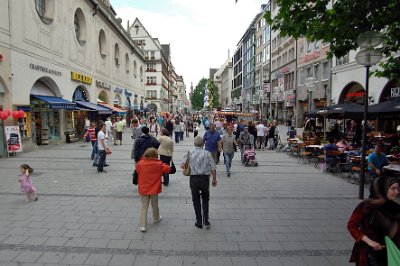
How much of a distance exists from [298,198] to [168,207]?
11.0 feet

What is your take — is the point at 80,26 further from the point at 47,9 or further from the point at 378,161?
the point at 378,161

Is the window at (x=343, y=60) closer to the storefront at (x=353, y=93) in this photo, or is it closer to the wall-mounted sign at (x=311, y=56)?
the storefront at (x=353, y=93)

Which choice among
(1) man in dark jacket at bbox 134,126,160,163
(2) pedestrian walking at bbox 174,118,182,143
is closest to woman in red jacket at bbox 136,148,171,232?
(1) man in dark jacket at bbox 134,126,160,163

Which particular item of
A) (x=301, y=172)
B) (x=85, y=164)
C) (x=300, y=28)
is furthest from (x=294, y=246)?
(x=85, y=164)

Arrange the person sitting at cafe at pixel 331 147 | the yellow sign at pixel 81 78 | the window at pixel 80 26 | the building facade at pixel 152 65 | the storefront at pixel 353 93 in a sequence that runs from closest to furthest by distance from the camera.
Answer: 1. the person sitting at cafe at pixel 331 147
2. the yellow sign at pixel 81 78
3. the storefront at pixel 353 93
4. the window at pixel 80 26
5. the building facade at pixel 152 65

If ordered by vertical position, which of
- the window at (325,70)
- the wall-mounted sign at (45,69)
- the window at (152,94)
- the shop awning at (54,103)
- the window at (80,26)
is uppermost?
the window at (80,26)

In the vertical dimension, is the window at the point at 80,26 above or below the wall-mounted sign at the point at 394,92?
above

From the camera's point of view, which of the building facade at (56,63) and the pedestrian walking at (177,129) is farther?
the pedestrian walking at (177,129)

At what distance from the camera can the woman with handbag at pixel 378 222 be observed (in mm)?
3115

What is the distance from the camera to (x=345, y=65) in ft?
86.1

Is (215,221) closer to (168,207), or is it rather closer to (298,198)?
(168,207)

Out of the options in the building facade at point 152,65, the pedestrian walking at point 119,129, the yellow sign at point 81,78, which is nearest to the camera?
the pedestrian walking at point 119,129

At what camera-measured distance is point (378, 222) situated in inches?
126

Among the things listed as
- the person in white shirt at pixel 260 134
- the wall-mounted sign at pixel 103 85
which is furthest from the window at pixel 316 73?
the wall-mounted sign at pixel 103 85
